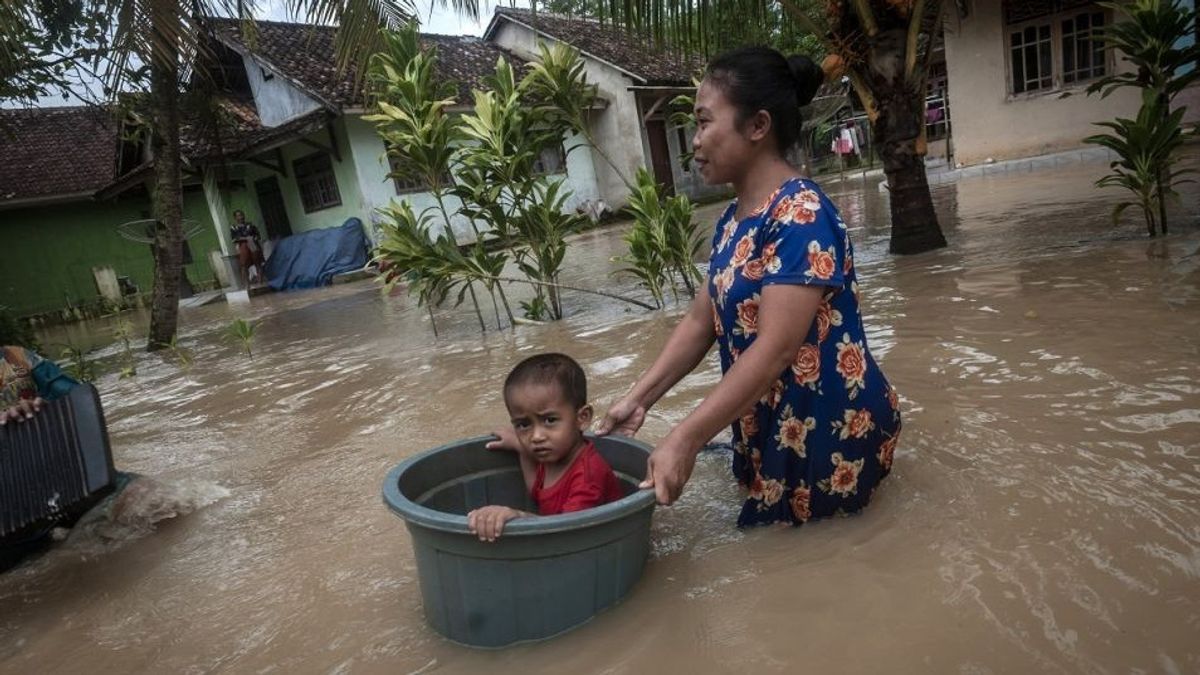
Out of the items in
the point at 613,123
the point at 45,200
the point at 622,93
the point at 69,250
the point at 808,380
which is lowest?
the point at 808,380

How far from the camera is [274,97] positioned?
15.5 meters

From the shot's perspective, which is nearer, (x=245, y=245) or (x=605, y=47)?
(x=245, y=245)

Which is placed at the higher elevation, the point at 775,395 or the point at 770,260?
the point at 770,260

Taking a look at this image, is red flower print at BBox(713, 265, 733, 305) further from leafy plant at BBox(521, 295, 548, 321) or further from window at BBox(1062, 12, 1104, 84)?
window at BBox(1062, 12, 1104, 84)

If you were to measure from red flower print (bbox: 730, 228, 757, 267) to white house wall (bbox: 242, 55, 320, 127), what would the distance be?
46.7 feet

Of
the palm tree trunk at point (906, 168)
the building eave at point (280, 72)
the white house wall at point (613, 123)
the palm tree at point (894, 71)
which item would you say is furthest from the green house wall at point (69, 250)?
the palm tree trunk at point (906, 168)

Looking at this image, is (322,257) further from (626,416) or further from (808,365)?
(808,365)

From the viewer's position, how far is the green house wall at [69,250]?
15500mm

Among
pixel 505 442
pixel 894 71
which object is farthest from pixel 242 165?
pixel 505 442

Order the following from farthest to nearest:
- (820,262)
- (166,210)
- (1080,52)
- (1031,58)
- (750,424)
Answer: (1031,58) → (1080,52) → (166,210) → (750,424) → (820,262)

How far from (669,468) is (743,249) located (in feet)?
2.15

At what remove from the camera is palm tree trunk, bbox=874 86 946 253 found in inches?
232

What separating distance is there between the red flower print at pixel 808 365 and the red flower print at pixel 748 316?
140mm

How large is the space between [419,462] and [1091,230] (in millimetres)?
5828
